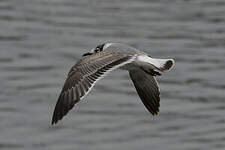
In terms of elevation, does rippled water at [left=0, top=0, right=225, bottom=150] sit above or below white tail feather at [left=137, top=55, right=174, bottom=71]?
below

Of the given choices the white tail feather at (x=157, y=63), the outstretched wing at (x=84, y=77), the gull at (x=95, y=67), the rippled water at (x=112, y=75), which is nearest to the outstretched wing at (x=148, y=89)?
the gull at (x=95, y=67)

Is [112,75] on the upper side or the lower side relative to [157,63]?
lower

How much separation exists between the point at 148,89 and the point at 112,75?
527 centimetres

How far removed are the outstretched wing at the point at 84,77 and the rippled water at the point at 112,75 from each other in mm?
4394

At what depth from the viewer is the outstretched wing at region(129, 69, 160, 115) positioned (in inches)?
446

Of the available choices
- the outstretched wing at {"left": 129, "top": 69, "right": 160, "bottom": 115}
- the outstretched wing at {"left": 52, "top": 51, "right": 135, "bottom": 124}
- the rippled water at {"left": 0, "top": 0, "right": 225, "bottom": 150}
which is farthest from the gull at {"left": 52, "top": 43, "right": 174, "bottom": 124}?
the rippled water at {"left": 0, "top": 0, "right": 225, "bottom": 150}

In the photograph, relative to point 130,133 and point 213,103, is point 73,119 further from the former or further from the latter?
point 213,103

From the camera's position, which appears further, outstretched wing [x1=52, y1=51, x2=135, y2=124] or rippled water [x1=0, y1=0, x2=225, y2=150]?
rippled water [x1=0, y1=0, x2=225, y2=150]

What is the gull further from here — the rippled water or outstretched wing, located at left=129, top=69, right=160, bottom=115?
the rippled water

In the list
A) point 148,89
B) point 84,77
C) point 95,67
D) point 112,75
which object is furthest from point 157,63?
point 112,75

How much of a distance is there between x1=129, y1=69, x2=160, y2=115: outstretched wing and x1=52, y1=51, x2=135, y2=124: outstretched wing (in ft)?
3.35

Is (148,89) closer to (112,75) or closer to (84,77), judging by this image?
(84,77)

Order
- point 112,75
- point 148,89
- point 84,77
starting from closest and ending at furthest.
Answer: point 84,77 → point 148,89 → point 112,75

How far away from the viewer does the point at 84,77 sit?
10.1 meters
